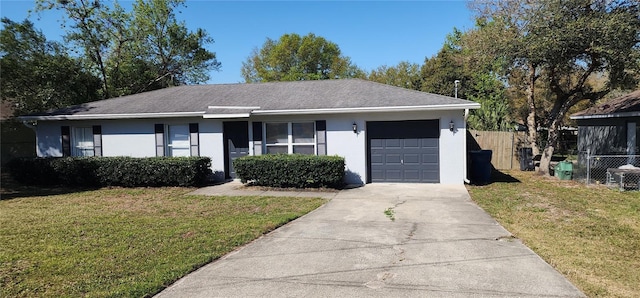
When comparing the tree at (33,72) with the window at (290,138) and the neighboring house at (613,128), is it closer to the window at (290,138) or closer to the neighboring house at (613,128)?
the window at (290,138)

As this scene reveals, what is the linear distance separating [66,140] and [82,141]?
1.70 ft

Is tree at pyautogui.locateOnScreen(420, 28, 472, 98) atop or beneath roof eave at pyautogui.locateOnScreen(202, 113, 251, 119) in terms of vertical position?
atop

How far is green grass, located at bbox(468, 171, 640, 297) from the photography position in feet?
14.0

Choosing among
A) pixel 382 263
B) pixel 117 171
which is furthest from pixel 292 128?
pixel 382 263

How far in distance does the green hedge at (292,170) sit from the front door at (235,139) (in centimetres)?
146

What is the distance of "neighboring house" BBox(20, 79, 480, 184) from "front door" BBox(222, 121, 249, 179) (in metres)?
0.03

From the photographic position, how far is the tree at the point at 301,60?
136ft

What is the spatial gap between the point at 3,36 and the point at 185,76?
1304 centimetres

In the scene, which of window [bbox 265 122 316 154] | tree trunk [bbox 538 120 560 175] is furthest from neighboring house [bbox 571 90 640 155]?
window [bbox 265 122 316 154]

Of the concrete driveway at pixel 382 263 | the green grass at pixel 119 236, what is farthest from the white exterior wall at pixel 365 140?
the concrete driveway at pixel 382 263

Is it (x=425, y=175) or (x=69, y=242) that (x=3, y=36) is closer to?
(x=69, y=242)

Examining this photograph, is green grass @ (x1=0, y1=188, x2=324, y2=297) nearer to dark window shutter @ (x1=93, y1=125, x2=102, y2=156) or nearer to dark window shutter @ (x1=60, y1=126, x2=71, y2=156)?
dark window shutter @ (x1=93, y1=125, x2=102, y2=156)

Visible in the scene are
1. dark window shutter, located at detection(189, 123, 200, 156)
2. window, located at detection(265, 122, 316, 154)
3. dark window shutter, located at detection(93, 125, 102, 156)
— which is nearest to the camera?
window, located at detection(265, 122, 316, 154)

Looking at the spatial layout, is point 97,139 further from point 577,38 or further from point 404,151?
point 577,38
